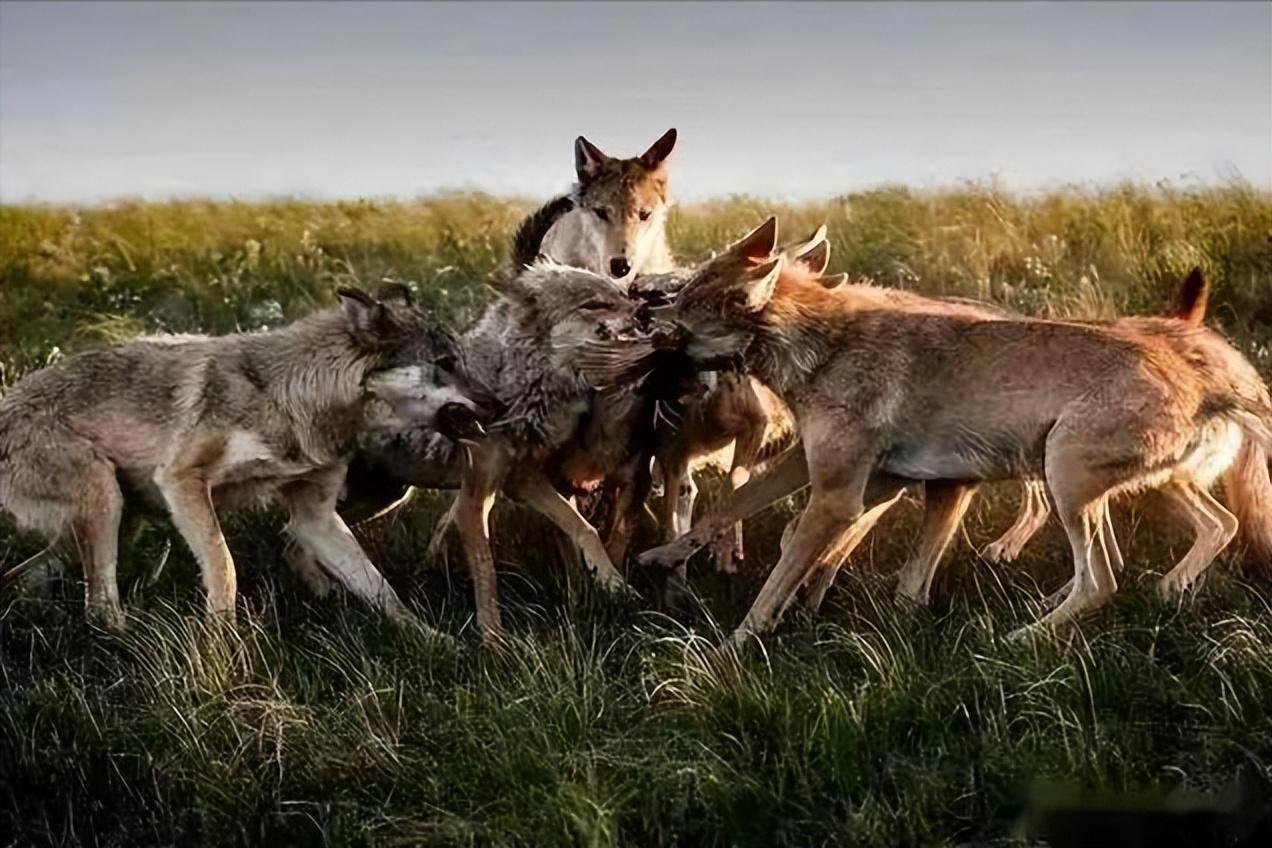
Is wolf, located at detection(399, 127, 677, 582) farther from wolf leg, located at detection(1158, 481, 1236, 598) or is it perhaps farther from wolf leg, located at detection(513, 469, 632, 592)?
wolf leg, located at detection(1158, 481, 1236, 598)

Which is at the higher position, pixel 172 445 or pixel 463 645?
pixel 172 445

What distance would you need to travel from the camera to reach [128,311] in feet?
52.9

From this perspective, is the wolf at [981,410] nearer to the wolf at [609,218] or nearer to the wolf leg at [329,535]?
the wolf leg at [329,535]

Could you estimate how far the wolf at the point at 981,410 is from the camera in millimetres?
7473

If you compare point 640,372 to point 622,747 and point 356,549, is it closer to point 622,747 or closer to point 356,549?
point 356,549

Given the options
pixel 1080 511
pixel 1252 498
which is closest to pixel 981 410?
pixel 1080 511

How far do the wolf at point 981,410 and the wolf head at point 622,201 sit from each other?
3.19m

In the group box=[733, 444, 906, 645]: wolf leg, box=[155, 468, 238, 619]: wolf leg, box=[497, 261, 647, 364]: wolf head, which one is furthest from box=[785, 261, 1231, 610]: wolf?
box=[155, 468, 238, 619]: wolf leg

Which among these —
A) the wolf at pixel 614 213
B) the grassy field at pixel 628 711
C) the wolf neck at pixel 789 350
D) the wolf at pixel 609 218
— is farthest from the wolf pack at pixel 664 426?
the wolf at pixel 614 213

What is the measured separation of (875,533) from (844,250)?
6.27 meters

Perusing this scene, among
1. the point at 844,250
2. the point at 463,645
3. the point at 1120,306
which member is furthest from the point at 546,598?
the point at 844,250

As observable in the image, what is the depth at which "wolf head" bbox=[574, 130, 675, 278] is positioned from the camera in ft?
37.2

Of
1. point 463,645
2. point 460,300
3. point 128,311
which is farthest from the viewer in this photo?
point 128,311

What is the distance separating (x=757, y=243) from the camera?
25.9 ft
